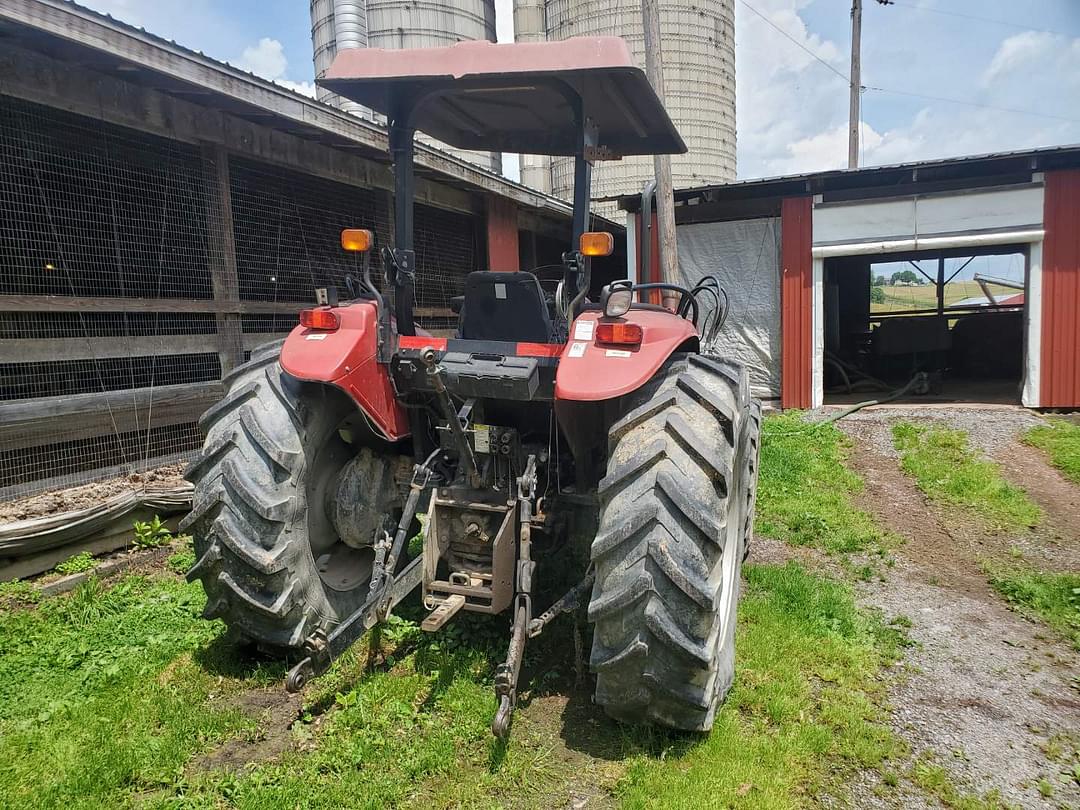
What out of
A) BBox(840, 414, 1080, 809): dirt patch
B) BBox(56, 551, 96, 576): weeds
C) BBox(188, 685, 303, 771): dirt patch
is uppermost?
BBox(56, 551, 96, 576): weeds

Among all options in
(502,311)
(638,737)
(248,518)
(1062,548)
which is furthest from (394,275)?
(1062,548)

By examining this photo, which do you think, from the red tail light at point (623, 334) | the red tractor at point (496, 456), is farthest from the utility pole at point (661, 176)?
the red tail light at point (623, 334)

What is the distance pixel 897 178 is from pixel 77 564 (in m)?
9.98

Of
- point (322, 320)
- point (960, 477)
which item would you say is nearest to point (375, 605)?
point (322, 320)

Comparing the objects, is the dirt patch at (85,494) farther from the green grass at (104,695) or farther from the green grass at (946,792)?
the green grass at (946,792)

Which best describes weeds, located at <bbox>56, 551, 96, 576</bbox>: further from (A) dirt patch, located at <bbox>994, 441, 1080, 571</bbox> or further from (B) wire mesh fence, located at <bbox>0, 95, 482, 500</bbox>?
(A) dirt patch, located at <bbox>994, 441, 1080, 571</bbox>

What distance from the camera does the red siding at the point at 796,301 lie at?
9773mm

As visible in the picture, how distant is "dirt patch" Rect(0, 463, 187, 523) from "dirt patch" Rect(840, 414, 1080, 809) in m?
3.85

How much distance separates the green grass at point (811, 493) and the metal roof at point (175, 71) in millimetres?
4463

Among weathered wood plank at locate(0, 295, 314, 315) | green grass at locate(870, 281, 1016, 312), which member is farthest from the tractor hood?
green grass at locate(870, 281, 1016, 312)

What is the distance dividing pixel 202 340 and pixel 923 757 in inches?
213

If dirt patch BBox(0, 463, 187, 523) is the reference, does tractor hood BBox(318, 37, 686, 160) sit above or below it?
above

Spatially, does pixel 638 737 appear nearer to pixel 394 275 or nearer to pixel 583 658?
pixel 583 658

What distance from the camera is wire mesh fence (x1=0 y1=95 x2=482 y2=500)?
4715mm
